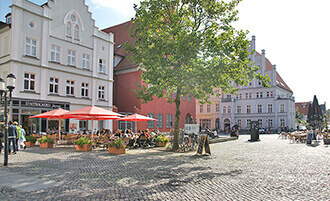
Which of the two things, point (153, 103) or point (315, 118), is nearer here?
point (315, 118)

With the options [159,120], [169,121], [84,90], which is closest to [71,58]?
[84,90]

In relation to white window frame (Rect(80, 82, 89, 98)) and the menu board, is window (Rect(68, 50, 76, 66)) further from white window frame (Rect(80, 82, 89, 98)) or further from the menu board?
the menu board

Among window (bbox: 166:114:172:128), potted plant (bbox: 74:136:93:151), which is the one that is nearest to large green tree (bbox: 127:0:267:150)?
potted plant (bbox: 74:136:93:151)

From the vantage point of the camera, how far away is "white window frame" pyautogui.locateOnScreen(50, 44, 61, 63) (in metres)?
25.9

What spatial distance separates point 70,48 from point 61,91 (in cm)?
468

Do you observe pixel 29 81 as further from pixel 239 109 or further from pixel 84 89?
pixel 239 109

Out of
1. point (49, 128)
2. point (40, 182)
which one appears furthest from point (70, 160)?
point (49, 128)

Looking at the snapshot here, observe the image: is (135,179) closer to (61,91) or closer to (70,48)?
(61,91)

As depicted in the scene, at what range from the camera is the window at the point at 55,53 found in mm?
25938

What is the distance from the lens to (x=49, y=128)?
25609 mm

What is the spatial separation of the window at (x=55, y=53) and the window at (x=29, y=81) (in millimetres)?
2798

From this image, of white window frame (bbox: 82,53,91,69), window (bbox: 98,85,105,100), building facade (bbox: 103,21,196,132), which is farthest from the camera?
building facade (bbox: 103,21,196,132)

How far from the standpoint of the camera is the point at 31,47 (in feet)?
78.8

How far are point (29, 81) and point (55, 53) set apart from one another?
407cm
